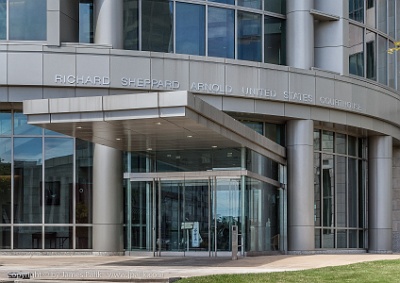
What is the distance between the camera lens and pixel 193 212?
28.2m

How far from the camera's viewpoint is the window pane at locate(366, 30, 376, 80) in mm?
37250

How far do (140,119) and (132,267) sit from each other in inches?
154

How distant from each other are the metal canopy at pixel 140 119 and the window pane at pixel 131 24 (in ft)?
19.8

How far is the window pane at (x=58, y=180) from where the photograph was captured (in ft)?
98.3

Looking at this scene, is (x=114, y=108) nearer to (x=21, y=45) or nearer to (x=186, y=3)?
(x=21, y=45)

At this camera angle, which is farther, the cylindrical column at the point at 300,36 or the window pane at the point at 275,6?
the window pane at the point at 275,6

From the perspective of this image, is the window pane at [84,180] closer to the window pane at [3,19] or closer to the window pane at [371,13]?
the window pane at [3,19]

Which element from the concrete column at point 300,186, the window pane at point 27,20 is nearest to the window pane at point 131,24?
the window pane at point 27,20

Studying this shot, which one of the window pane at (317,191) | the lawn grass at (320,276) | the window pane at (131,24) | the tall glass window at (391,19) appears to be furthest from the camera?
the tall glass window at (391,19)

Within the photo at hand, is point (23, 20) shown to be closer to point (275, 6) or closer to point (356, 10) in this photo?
point (275, 6)

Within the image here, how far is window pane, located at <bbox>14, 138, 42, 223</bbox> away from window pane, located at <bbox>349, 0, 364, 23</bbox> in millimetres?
14765

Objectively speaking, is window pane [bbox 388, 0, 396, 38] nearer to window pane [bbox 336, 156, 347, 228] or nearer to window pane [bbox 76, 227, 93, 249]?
window pane [bbox 336, 156, 347, 228]

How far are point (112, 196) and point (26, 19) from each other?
6930 millimetres

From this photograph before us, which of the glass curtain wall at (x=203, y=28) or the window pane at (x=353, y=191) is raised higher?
the glass curtain wall at (x=203, y=28)
